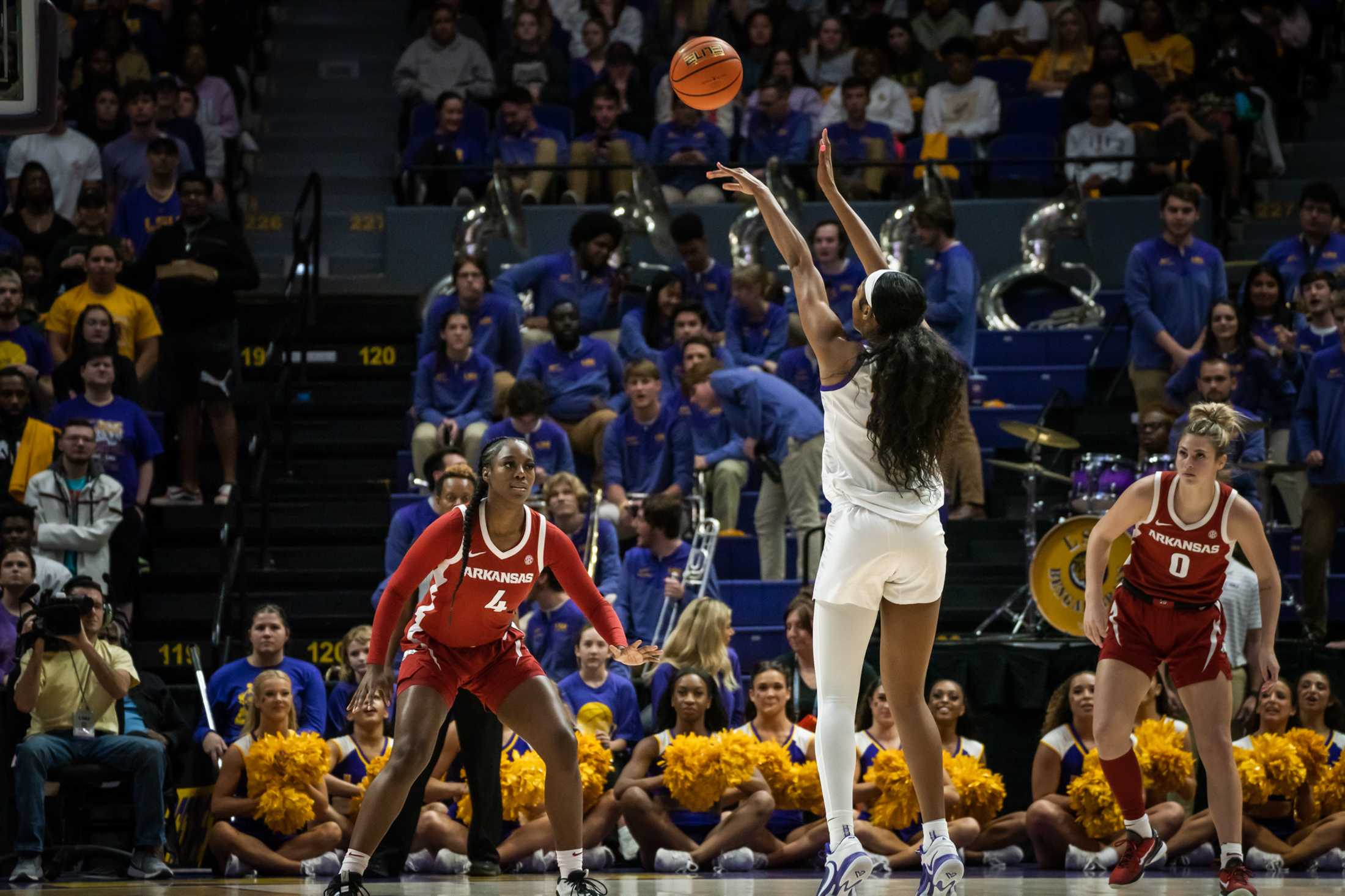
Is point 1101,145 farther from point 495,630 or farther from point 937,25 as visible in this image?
point 495,630

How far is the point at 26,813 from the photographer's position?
9211mm

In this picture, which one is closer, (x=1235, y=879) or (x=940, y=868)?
(x=940, y=868)

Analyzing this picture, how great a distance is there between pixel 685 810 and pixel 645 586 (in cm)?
170

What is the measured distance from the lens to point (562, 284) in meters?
14.1

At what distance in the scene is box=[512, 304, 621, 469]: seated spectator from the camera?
42.3 ft

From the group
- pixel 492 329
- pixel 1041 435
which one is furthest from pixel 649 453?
pixel 1041 435

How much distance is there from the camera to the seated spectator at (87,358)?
1216cm

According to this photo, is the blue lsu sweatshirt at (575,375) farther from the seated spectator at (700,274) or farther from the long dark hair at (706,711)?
the long dark hair at (706,711)

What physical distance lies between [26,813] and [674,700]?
10.9 feet

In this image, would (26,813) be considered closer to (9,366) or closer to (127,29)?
(9,366)

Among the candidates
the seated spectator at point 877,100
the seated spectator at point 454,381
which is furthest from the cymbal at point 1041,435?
the seated spectator at point 877,100

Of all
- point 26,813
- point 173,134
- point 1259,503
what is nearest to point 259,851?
point 26,813

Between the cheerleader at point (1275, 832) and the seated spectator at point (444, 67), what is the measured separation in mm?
9318

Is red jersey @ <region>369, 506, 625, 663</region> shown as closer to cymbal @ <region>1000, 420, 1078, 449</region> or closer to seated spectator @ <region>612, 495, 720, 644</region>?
seated spectator @ <region>612, 495, 720, 644</region>
